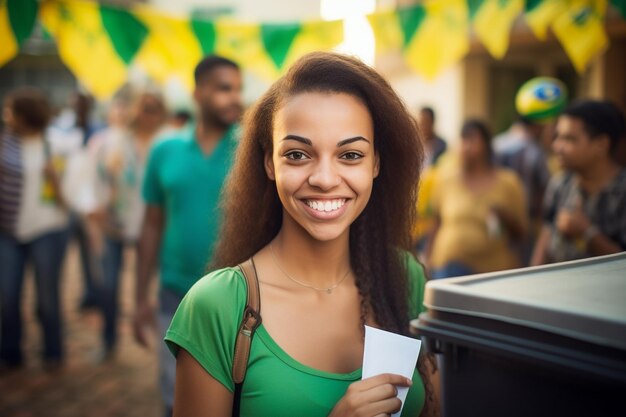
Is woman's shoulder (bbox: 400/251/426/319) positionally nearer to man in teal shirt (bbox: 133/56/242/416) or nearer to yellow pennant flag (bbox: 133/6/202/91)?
man in teal shirt (bbox: 133/56/242/416)

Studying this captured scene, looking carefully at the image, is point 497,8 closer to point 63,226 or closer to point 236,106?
point 236,106

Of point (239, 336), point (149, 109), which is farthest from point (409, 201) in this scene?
point (149, 109)

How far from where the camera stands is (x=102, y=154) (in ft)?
20.3

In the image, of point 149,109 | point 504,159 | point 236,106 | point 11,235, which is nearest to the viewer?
point 236,106

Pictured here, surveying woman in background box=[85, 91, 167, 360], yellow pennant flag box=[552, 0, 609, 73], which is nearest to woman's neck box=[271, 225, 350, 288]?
yellow pennant flag box=[552, 0, 609, 73]

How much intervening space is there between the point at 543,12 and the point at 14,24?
316 cm

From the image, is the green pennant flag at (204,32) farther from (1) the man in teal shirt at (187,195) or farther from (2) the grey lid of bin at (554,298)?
(2) the grey lid of bin at (554,298)

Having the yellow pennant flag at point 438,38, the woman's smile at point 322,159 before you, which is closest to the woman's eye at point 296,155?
the woman's smile at point 322,159

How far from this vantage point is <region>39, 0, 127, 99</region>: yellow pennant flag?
476 centimetres

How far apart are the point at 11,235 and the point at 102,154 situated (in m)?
1.05

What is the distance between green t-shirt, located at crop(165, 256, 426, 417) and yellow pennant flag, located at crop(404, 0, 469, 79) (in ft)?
11.7

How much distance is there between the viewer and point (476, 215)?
5074mm

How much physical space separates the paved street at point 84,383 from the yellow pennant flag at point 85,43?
7.18 feet

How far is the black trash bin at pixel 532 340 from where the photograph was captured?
135 centimetres
